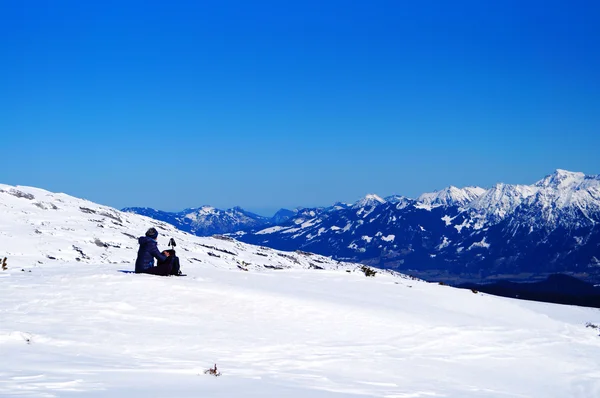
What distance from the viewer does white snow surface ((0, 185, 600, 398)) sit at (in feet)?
38.2

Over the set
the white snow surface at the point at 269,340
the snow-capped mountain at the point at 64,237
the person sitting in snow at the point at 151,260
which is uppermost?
the snow-capped mountain at the point at 64,237

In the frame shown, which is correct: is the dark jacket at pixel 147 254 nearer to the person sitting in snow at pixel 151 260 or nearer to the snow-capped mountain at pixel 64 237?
the person sitting in snow at pixel 151 260

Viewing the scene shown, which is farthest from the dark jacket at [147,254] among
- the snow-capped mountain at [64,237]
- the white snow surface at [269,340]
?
the snow-capped mountain at [64,237]

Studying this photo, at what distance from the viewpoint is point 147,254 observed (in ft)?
78.7

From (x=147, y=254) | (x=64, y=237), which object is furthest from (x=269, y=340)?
(x=64, y=237)

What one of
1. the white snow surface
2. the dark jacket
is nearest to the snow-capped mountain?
the dark jacket

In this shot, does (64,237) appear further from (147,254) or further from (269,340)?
(269,340)

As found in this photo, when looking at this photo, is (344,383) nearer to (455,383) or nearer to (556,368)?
(455,383)

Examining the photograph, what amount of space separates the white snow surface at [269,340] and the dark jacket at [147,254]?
0.98 meters

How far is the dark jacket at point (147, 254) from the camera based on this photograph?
23438 mm

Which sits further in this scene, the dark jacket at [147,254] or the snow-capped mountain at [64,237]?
the snow-capped mountain at [64,237]

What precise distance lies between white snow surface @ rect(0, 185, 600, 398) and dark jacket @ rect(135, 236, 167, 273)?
98 centimetres

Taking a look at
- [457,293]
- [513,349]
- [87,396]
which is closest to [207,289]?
[513,349]

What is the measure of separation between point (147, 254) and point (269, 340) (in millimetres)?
8967
